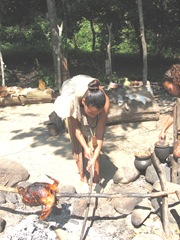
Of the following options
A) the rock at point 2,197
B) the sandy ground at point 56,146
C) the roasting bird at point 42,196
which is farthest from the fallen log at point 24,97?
the roasting bird at point 42,196

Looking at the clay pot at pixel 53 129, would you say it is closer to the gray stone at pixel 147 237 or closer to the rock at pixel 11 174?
the rock at pixel 11 174

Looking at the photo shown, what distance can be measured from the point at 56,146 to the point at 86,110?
280 cm

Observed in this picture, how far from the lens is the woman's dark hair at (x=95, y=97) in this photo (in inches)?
154

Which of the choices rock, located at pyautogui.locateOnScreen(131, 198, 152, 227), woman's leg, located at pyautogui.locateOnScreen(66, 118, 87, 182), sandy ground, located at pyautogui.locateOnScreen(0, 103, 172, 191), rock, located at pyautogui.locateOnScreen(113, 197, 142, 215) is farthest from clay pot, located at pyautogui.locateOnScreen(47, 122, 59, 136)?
rock, located at pyautogui.locateOnScreen(131, 198, 152, 227)

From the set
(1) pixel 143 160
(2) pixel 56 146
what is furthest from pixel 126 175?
→ (2) pixel 56 146

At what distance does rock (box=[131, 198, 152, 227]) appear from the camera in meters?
4.21

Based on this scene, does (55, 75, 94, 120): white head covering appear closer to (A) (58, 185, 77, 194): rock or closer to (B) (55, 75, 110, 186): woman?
(B) (55, 75, 110, 186): woman

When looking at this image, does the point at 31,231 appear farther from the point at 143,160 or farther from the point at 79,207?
the point at 143,160

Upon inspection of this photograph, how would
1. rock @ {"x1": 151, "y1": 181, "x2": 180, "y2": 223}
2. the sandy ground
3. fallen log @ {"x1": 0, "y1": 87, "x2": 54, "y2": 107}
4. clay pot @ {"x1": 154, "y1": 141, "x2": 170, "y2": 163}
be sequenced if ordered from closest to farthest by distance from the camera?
rock @ {"x1": 151, "y1": 181, "x2": 180, "y2": 223}, clay pot @ {"x1": 154, "y1": 141, "x2": 170, "y2": 163}, the sandy ground, fallen log @ {"x1": 0, "y1": 87, "x2": 54, "y2": 107}

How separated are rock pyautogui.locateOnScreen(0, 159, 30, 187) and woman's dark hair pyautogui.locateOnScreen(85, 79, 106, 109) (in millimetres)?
2059

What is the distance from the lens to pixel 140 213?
425 cm

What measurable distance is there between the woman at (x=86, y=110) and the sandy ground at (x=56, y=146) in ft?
3.11

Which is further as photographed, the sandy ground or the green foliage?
the green foliage

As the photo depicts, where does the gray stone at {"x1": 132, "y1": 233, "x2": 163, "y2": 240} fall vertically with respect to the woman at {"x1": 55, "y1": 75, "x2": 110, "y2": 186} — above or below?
below
